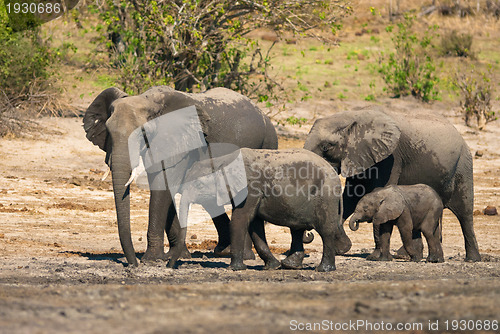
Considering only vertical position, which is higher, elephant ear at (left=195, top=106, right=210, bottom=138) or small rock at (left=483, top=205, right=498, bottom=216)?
elephant ear at (left=195, top=106, right=210, bottom=138)

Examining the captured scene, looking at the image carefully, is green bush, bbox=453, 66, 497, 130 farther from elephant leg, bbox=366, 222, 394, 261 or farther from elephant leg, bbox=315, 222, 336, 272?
elephant leg, bbox=315, 222, 336, 272

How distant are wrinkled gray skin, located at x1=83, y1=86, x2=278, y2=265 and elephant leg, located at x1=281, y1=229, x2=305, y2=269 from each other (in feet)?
3.98

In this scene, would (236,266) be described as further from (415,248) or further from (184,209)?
(415,248)

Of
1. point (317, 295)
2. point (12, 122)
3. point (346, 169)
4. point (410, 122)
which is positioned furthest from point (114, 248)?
point (12, 122)

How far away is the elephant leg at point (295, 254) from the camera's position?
10086mm

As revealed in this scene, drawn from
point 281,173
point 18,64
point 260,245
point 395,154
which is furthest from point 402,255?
point 18,64

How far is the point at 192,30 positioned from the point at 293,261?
29.8ft

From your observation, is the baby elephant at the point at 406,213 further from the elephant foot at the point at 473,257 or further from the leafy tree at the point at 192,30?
the leafy tree at the point at 192,30

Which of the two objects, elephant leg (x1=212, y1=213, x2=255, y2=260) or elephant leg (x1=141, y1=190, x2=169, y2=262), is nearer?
elephant leg (x1=141, y1=190, x2=169, y2=262)

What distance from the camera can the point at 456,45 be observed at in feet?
95.8

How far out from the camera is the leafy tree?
60.2 feet

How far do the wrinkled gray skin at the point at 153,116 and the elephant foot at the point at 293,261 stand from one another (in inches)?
46.9

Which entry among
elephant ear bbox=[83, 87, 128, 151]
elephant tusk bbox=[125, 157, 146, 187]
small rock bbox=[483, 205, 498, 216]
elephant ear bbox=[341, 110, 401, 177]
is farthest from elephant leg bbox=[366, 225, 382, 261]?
small rock bbox=[483, 205, 498, 216]

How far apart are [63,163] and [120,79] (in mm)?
2640
